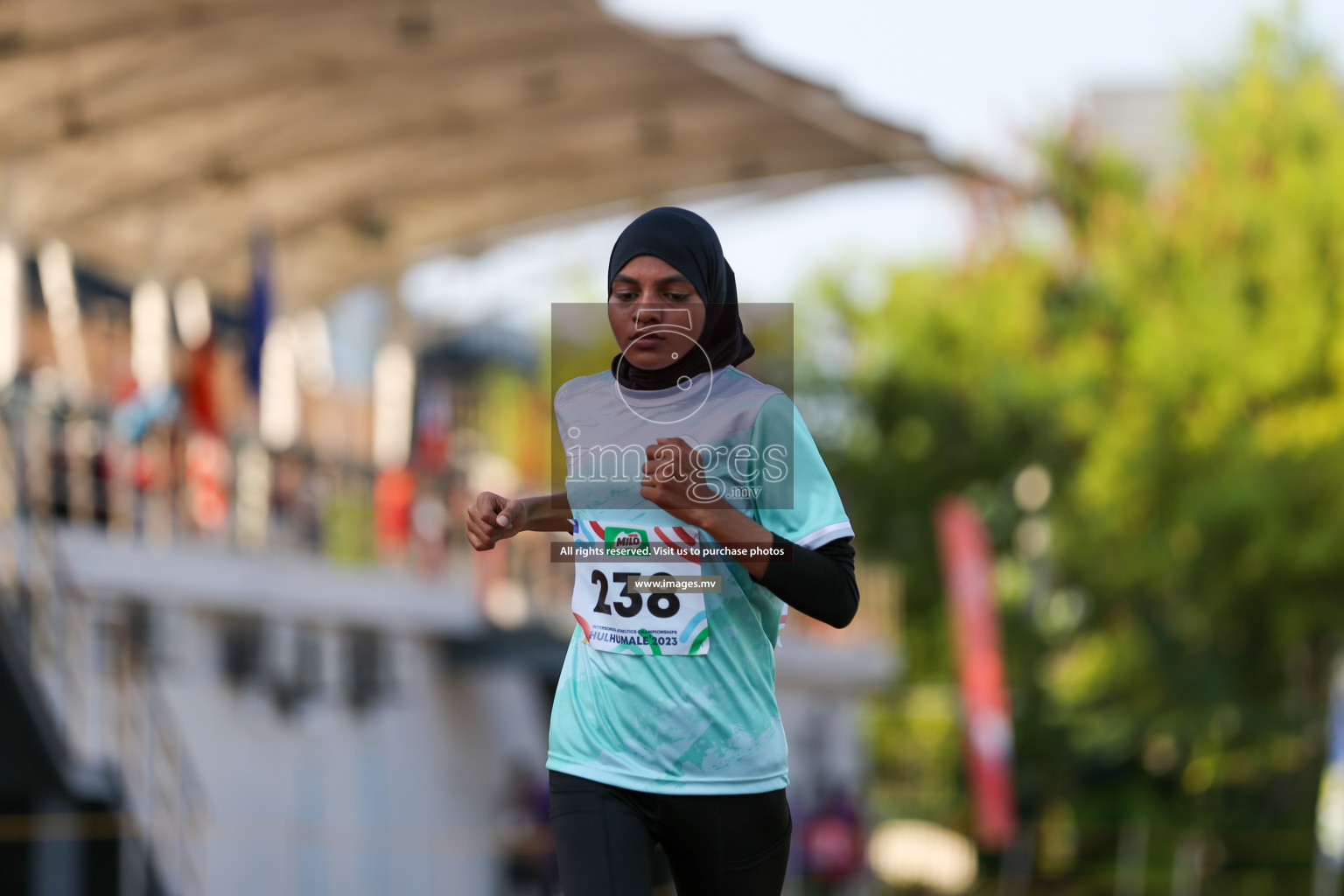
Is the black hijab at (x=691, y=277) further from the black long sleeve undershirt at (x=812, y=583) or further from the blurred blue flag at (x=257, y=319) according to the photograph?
the blurred blue flag at (x=257, y=319)

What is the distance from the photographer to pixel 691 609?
3.69 metres

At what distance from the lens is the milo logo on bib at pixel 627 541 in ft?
12.2

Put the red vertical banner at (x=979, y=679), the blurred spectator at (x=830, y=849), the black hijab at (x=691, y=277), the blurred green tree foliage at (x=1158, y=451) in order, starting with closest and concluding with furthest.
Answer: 1. the black hijab at (x=691, y=277)
2. the blurred spectator at (x=830, y=849)
3. the red vertical banner at (x=979, y=679)
4. the blurred green tree foliage at (x=1158, y=451)

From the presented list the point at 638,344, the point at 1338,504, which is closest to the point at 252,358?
the point at 1338,504

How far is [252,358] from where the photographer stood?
72.6ft

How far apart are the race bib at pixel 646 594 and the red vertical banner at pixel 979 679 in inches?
815

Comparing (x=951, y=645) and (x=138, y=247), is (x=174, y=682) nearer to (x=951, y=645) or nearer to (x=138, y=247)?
(x=138, y=247)

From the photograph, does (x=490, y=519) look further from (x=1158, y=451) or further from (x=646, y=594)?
(x=1158, y=451)

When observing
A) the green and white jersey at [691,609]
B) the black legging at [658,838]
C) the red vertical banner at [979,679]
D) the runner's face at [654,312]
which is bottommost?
the red vertical banner at [979,679]

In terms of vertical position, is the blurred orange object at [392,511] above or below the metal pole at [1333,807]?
above

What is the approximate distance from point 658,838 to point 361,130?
83.5 ft

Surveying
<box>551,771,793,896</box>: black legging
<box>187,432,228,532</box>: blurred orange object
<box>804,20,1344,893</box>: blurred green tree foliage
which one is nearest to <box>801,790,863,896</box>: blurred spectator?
<box>804,20,1344,893</box>: blurred green tree foliage

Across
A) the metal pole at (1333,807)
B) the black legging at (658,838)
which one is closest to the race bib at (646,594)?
the black legging at (658,838)

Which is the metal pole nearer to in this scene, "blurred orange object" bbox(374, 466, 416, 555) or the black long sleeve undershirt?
"blurred orange object" bbox(374, 466, 416, 555)
